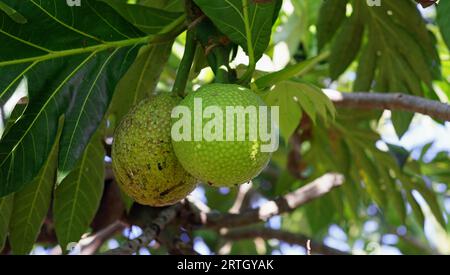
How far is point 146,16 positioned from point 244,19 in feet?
0.84

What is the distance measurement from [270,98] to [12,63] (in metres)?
0.71

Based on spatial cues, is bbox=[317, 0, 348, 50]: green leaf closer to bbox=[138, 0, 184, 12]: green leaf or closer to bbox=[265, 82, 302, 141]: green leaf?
bbox=[265, 82, 302, 141]: green leaf

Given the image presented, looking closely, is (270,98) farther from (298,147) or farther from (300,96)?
(298,147)

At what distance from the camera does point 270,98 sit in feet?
6.40

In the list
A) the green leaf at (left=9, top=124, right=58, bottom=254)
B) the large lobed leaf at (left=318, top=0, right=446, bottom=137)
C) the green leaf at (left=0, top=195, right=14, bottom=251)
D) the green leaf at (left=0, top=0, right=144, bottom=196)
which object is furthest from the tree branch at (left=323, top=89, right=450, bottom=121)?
the green leaf at (left=0, top=195, right=14, bottom=251)

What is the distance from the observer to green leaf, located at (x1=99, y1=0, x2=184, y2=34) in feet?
5.43

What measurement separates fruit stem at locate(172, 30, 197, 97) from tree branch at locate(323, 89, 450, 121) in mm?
641

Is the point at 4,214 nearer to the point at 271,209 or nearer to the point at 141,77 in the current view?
the point at 141,77

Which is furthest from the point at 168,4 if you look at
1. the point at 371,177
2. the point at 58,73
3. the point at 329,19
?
the point at 371,177

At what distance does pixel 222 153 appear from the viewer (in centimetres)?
137

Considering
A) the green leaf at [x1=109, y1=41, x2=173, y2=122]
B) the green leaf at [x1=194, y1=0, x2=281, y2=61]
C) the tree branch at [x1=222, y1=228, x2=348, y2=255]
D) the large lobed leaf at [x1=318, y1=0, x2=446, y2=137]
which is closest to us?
the green leaf at [x1=194, y1=0, x2=281, y2=61]

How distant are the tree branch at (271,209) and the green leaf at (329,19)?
2.05 feet

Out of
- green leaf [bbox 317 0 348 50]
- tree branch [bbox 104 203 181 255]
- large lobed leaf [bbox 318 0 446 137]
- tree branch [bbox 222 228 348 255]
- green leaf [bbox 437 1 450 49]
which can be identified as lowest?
tree branch [bbox 222 228 348 255]
